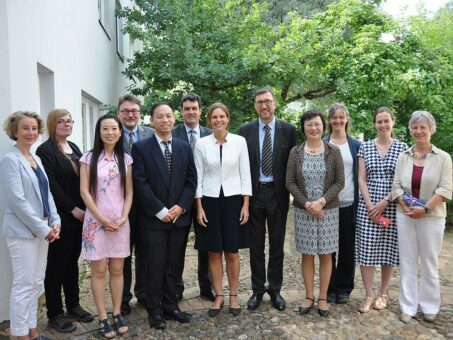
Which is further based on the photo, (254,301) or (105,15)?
(105,15)

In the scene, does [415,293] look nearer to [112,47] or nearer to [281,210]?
[281,210]

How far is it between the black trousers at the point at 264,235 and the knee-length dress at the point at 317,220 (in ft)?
0.99

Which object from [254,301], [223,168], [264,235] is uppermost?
[223,168]

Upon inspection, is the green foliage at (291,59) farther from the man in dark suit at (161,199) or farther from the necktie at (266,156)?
the man in dark suit at (161,199)

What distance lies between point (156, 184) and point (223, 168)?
0.65 m

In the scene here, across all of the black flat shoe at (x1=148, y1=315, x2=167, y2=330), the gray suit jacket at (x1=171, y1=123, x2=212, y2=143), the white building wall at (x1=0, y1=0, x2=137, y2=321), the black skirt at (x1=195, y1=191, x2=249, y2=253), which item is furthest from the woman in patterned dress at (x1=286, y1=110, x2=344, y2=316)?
the white building wall at (x1=0, y1=0, x2=137, y2=321)

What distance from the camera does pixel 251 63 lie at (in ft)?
26.6

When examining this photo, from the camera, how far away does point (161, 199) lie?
3.84 m

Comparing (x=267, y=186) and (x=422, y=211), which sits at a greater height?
(x=267, y=186)

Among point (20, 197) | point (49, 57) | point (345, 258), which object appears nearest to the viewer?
point (20, 197)

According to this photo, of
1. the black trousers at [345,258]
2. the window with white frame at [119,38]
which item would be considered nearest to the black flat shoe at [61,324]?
the black trousers at [345,258]

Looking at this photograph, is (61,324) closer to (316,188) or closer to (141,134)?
(141,134)

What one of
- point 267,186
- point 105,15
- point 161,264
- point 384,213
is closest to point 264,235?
point 267,186

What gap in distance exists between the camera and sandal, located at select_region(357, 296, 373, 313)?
4.19 m
